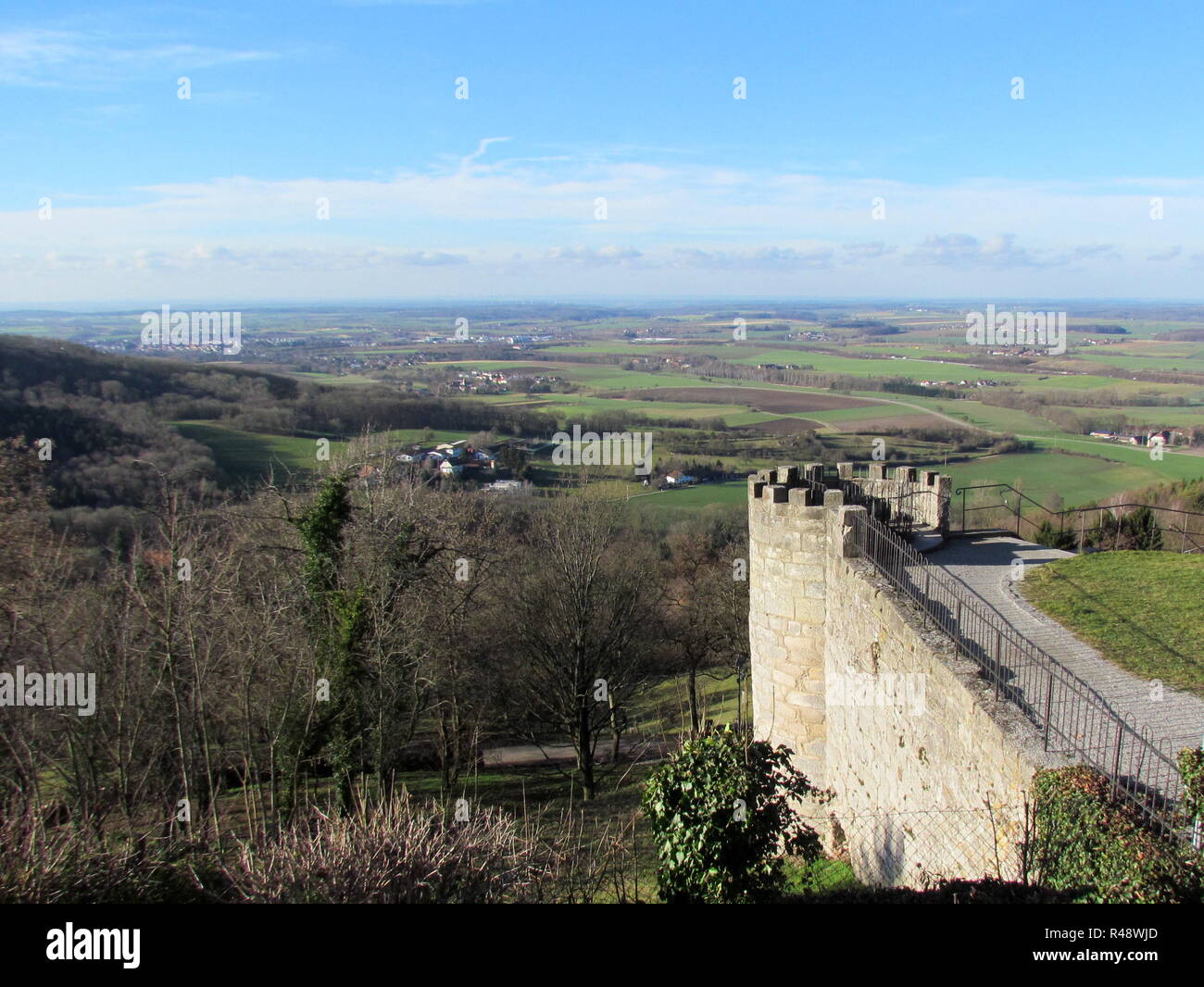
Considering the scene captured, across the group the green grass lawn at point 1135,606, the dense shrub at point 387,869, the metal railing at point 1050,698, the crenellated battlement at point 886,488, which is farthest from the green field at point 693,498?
the dense shrub at point 387,869

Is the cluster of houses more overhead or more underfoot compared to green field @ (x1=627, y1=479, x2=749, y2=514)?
more overhead

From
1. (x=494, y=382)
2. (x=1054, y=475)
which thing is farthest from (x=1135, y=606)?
(x=494, y=382)

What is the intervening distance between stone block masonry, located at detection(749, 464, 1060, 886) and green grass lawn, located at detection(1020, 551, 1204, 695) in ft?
7.99

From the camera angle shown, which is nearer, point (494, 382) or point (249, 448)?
point (249, 448)

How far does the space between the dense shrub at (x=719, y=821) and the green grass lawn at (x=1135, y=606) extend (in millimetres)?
4517

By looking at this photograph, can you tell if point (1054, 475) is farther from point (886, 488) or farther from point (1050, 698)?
point (1050, 698)

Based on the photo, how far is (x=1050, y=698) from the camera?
19.8 feet
